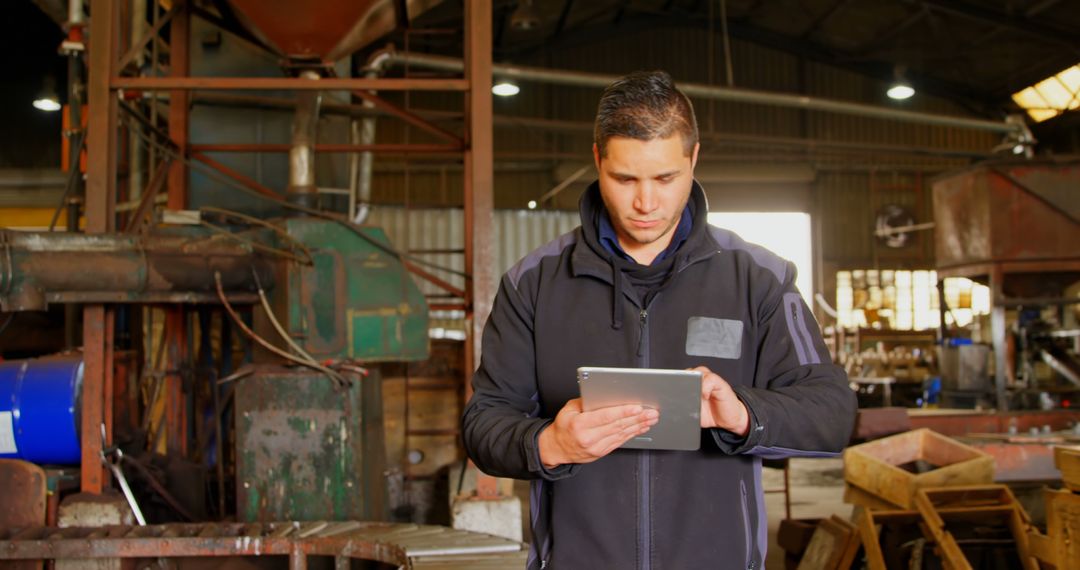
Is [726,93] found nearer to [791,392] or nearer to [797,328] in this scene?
[797,328]

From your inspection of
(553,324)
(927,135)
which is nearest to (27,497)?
(553,324)

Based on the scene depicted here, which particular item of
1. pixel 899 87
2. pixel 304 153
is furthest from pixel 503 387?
pixel 899 87

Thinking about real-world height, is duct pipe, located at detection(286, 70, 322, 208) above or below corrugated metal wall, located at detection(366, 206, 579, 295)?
below

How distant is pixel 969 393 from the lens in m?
9.37

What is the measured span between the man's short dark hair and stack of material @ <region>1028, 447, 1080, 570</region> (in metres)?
2.36

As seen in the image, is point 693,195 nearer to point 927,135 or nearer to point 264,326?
point 264,326

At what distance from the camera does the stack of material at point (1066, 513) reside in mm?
3229

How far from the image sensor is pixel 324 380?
14.3 ft

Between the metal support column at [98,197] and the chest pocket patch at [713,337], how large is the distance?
12.0 feet

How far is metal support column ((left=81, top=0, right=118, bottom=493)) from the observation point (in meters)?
4.45

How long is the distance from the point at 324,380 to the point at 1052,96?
1632cm

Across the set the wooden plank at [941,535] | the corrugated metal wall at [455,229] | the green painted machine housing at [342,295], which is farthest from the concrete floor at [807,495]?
the corrugated metal wall at [455,229]

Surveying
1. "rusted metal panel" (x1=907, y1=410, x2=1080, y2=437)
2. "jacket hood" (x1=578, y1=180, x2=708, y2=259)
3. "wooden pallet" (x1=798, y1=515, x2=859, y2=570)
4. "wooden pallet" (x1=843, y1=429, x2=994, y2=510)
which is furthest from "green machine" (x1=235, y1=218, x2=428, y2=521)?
"rusted metal panel" (x1=907, y1=410, x2=1080, y2=437)

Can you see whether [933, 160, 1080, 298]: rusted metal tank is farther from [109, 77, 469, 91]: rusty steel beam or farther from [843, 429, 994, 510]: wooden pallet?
[109, 77, 469, 91]: rusty steel beam
